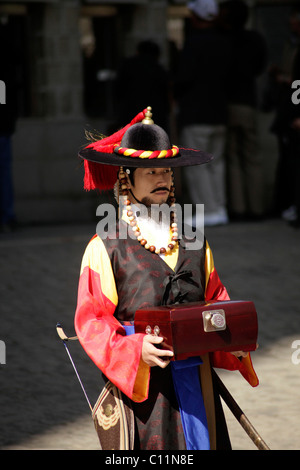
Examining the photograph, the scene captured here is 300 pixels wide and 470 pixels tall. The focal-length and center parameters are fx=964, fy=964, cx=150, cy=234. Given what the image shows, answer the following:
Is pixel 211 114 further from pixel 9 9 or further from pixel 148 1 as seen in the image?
pixel 9 9

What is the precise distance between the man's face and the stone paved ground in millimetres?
1433

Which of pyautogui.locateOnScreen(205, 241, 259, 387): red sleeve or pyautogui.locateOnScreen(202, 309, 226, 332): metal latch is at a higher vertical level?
pyautogui.locateOnScreen(202, 309, 226, 332): metal latch

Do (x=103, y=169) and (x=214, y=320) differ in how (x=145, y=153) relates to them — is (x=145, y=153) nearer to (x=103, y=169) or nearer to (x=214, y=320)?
(x=103, y=169)

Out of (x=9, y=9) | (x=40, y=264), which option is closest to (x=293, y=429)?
(x=40, y=264)

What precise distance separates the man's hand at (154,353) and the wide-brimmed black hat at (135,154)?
1.88ft

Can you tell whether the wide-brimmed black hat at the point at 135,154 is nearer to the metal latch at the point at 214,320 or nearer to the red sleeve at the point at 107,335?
the red sleeve at the point at 107,335

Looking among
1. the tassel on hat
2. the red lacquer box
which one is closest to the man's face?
the tassel on hat

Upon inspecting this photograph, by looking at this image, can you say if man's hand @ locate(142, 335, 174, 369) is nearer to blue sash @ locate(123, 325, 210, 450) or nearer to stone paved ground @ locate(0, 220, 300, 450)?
blue sash @ locate(123, 325, 210, 450)

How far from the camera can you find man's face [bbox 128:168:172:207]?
322cm

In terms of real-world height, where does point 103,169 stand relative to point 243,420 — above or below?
above

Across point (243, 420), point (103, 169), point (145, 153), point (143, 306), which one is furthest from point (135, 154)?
point (243, 420)

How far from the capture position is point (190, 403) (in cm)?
312

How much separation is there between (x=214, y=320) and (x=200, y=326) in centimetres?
5
